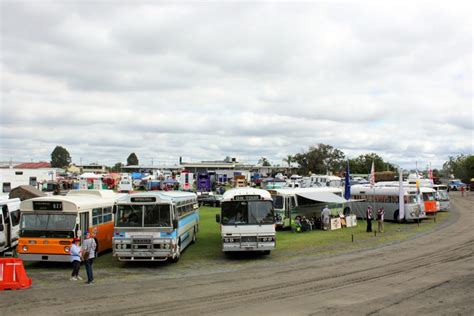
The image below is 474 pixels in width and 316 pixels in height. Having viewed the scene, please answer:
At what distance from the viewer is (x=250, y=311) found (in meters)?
11.6

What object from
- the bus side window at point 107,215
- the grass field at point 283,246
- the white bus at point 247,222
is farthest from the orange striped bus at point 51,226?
the white bus at point 247,222

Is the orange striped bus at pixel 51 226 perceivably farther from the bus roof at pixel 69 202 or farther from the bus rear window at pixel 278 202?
the bus rear window at pixel 278 202

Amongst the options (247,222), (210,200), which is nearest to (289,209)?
(247,222)

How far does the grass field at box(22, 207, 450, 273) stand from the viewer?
19.1 m

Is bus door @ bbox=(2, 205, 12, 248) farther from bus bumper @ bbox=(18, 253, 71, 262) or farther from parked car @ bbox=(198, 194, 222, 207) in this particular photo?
parked car @ bbox=(198, 194, 222, 207)

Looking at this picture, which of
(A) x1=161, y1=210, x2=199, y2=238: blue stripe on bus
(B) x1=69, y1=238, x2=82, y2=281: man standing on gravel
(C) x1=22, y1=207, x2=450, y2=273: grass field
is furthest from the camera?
(C) x1=22, y1=207, x2=450, y2=273: grass field

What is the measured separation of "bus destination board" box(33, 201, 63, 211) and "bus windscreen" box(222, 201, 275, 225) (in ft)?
22.1

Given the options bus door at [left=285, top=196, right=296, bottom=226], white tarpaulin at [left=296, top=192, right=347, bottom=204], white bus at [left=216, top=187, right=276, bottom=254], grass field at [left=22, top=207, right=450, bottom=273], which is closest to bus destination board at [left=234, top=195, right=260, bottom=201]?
white bus at [left=216, top=187, right=276, bottom=254]

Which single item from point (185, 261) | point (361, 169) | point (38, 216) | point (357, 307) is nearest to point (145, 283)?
point (185, 261)

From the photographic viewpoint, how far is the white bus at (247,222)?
1964 centimetres

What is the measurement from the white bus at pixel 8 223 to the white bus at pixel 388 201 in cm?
2598

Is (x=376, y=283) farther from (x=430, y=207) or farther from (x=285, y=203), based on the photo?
(x=430, y=207)

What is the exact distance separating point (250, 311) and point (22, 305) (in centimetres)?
630

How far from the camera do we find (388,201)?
124 feet
